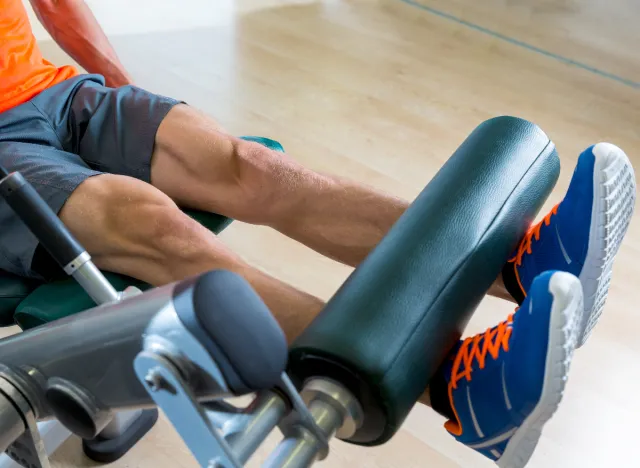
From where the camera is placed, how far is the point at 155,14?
269 centimetres

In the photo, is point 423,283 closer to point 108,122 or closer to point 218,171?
point 218,171

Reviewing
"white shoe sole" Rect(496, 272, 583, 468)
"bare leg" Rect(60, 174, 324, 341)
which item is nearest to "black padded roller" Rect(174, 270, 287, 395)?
"white shoe sole" Rect(496, 272, 583, 468)

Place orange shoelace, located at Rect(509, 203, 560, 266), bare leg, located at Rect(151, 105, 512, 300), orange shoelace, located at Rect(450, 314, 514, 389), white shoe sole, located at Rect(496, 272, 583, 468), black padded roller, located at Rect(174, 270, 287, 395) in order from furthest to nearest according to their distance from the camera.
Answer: bare leg, located at Rect(151, 105, 512, 300), orange shoelace, located at Rect(509, 203, 560, 266), orange shoelace, located at Rect(450, 314, 514, 389), white shoe sole, located at Rect(496, 272, 583, 468), black padded roller, located at Rect(174, 270, 287, 395)

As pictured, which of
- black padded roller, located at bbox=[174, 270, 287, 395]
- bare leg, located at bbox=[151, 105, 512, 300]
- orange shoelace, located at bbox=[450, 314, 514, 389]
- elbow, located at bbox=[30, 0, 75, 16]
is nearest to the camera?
black padded roller, located at bbox=[174, 270, 287, 395]

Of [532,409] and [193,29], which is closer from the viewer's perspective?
[532,409]

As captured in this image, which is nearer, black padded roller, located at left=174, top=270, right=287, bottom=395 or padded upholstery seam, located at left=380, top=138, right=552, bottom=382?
black padded roller, located at left=174, top=270, right=287, bottom=395

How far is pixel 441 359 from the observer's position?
72 centimetres

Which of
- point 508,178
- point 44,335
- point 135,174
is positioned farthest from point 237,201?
point 44,335

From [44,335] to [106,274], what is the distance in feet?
1.54

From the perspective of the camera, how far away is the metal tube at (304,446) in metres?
0.55

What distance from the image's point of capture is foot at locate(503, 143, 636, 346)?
31.6 inches

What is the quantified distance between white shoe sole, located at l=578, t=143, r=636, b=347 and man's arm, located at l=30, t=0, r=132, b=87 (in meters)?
1.01

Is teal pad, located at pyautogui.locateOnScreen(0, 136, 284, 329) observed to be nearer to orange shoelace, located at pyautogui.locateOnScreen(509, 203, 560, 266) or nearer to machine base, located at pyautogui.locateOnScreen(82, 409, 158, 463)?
machine base, located at pyautogui.locateOnScreen(82, 409, 158, 463)

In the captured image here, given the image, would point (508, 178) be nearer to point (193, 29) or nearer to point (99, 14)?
point (193, 29)
